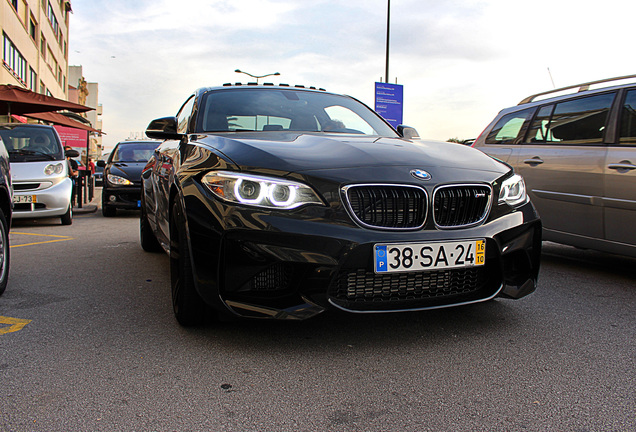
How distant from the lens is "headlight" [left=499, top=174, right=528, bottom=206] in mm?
3133

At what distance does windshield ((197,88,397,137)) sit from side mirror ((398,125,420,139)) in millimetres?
81

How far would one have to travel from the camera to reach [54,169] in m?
9.23

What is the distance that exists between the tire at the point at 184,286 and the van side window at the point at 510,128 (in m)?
3.74

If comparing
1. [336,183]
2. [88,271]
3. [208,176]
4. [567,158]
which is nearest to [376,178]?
[336,183]

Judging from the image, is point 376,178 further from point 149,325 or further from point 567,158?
point 567,158

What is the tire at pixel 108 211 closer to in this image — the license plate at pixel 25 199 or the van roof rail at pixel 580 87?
the license plate at pixel 25 199

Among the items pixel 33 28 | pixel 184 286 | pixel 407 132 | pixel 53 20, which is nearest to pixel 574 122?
pixel 407 132

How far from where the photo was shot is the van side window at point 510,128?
5.65 m

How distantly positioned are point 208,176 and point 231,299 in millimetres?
656

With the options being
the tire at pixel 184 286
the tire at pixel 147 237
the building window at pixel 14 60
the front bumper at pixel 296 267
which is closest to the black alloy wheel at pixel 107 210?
the tire at pixel 147 237

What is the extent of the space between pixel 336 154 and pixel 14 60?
90.5 feet

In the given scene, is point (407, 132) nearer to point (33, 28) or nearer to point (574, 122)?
point (574, 122)

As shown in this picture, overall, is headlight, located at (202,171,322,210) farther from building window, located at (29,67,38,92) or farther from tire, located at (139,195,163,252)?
building window, located at (29,67,38,92)

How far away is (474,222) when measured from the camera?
2949mm
